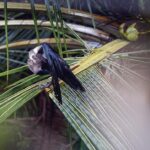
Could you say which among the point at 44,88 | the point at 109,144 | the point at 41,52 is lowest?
the point at 109,144

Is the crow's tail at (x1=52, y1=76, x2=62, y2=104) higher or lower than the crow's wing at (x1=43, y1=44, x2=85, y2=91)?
lower

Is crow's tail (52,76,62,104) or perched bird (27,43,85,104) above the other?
perched bird (27,43,85,104)

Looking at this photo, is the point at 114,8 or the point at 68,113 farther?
the point at 114,8

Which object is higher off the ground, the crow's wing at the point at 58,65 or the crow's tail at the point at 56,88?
the crow's wing at the point at 58,65

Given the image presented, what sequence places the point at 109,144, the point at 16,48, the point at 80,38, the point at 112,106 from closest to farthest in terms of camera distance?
the point at 109,144, the point at 112,106, the point at 80,38, the point at 16,48

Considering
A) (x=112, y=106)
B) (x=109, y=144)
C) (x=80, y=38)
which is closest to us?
(x=109, y=144)

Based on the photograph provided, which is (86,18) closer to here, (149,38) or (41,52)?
(149,38)

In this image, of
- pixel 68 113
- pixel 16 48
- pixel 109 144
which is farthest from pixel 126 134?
pixel 16 48

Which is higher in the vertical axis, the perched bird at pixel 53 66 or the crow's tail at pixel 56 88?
the perched bird at pixel 53 66
